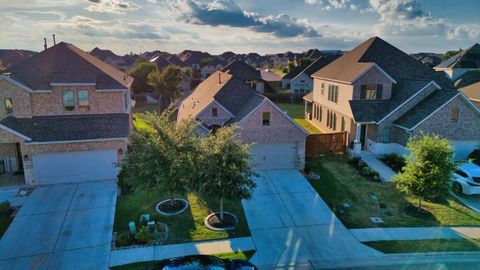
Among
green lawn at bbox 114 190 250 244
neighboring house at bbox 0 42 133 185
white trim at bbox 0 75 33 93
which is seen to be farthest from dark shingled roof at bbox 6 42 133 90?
green lawn at bbox 114 190 250 244

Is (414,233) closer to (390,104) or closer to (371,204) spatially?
(371,204)

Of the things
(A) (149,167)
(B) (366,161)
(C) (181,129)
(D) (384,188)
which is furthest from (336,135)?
(A) (149,167)

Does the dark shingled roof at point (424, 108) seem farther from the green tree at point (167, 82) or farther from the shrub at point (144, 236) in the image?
the green tree at point (167, 82)

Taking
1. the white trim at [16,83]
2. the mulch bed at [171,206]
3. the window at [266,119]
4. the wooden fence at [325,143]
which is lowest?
the mulch bed at [171,206]

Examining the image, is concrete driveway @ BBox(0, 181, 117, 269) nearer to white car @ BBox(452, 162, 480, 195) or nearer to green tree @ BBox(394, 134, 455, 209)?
green tree @ BBox(394, 134, 455, 209)

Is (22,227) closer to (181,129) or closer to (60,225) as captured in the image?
(60,225)

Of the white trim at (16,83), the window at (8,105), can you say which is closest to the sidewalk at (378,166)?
the white trim at (16,83)
